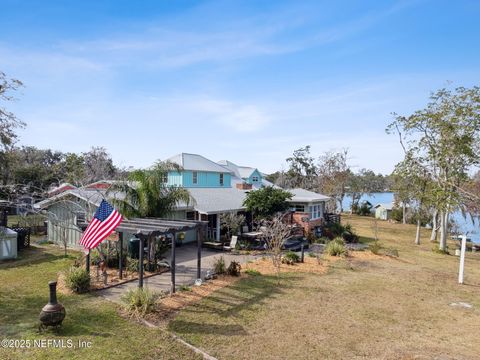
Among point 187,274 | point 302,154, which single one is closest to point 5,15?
point 187,274

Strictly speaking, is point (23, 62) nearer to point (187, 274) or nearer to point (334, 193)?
point (187, 274)

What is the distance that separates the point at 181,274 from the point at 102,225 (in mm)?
5036

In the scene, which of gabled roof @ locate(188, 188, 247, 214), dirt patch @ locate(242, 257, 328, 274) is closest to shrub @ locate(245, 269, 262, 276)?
dirt patch @ locate(242, 257, 328, 274)

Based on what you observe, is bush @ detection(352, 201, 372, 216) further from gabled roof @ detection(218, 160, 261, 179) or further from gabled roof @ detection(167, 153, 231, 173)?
gabled roof @ detection(167, 153, 231, 173)

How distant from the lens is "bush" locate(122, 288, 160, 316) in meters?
8.74

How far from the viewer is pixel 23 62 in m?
11.6

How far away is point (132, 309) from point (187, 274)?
4.95 m

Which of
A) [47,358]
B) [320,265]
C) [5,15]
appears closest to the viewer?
[47,358]

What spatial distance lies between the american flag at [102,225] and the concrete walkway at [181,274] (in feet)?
6.47

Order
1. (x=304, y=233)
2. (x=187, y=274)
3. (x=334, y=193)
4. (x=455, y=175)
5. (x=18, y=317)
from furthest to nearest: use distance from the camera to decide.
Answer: (x=334, y=193)
(x=304, y=233)
(x=455, y=175)
(x=187, y=274)
(x=18, y=317)

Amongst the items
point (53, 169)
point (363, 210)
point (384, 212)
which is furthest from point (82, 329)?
point (384, 212)

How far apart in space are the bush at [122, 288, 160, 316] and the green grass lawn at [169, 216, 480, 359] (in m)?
0.89

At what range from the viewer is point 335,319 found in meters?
9.13

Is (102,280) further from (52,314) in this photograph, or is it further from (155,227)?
(52,314)
